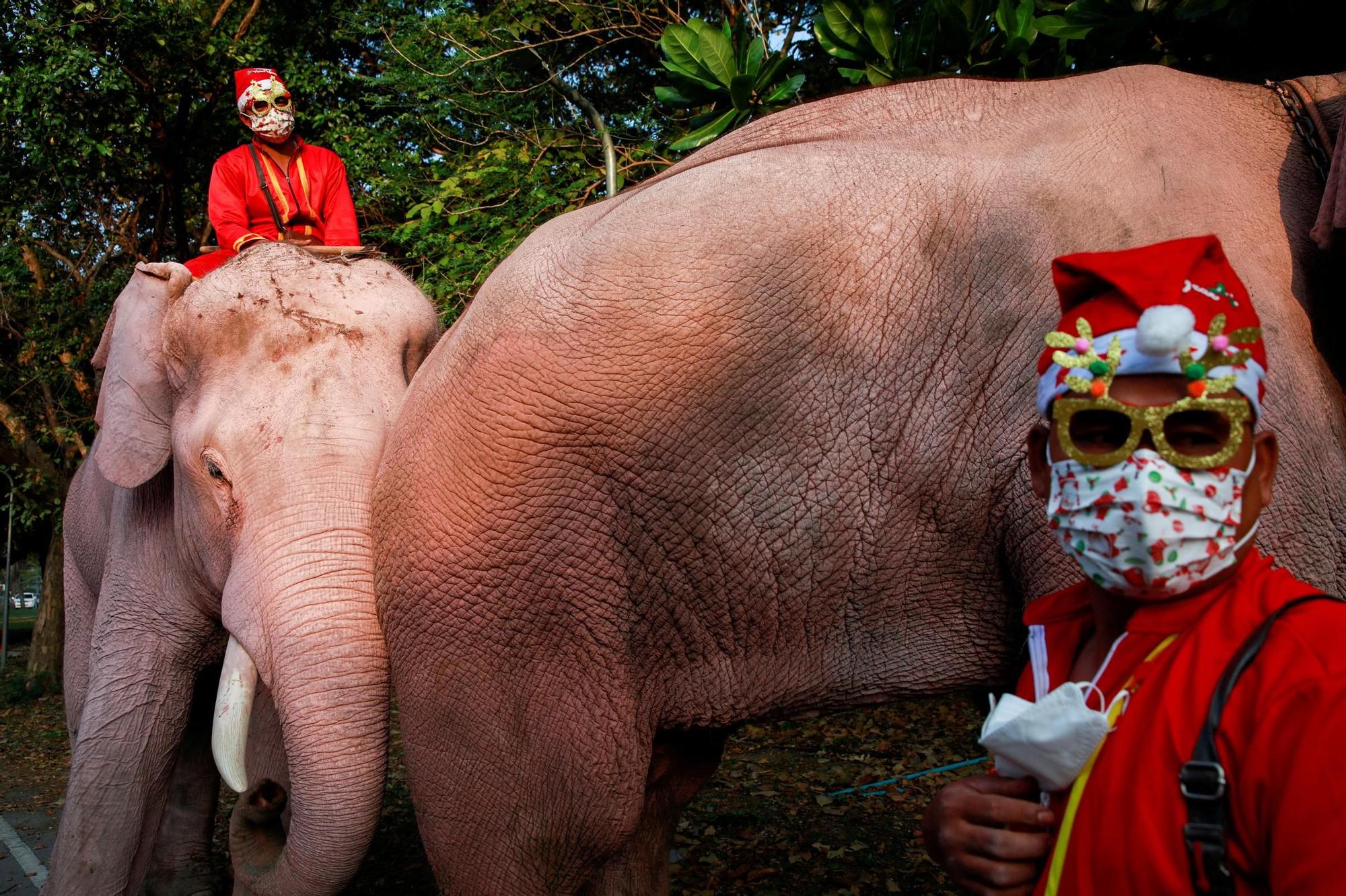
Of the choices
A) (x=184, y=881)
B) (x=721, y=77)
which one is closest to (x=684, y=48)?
(x=721, y=77)

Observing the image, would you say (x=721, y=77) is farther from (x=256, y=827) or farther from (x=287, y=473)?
(x=256, y=827)

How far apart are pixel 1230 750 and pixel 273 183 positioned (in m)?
4.76

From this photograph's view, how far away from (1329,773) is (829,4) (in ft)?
14.3

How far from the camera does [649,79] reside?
8.83 m

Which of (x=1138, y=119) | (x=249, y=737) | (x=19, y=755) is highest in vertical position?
(x=1138, y=119)

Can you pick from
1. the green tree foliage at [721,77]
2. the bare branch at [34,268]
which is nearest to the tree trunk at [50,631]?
the bare branch at [34,268]

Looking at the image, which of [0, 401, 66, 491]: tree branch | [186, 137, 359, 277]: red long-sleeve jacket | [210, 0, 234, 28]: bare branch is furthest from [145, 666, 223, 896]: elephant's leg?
[0, 401, 66, 491]: tree branch

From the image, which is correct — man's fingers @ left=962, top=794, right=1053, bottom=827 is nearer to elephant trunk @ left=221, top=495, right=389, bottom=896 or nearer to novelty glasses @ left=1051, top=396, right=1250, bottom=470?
novelty glasses @ left=1051, top=396, right=1250, bottom=470

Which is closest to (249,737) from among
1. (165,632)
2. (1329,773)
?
(165,632)

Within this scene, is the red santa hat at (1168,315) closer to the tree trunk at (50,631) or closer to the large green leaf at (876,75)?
the large green leaf at (876,75)

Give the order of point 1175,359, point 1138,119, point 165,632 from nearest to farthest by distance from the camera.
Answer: point 1175,359, point 1138,119, point 165,632

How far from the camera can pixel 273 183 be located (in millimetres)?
4977

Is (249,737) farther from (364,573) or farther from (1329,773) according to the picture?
(1329,773)

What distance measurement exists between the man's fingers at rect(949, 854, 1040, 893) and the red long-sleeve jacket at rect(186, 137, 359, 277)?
4064 millimetres
